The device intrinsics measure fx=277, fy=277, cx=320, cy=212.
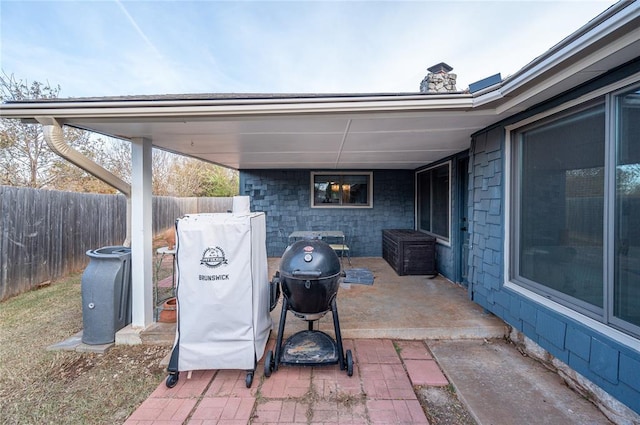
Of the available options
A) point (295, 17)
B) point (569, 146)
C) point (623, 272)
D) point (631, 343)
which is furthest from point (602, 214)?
point (295, 17)

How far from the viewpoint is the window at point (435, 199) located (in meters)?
4.84

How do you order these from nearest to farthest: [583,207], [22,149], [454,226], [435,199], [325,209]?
[583,207] < [454,226] < [435,199] < [325,209] < [22,149]

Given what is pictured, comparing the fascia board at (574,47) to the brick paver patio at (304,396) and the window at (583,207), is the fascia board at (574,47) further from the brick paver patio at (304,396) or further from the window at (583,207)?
the brick paver patio at (304,396)

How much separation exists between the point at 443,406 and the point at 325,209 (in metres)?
4.81

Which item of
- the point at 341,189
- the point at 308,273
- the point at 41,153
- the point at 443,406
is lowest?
the point at 443,406

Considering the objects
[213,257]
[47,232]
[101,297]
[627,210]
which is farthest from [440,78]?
[47,232]

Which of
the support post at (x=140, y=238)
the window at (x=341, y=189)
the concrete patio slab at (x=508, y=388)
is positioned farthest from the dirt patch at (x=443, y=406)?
the window at (x=341, y=189)

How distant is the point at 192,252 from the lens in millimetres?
2176

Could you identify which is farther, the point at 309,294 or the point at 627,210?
the point at 309,294

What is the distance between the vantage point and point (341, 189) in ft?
21.4

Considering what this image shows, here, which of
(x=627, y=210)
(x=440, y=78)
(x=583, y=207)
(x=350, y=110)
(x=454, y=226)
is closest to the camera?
(x=627, y=210)

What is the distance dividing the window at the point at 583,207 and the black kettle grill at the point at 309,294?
5.72 feet

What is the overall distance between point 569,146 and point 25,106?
171 inches

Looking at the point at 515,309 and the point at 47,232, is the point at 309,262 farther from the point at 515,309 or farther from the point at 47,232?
the point at 47,232
